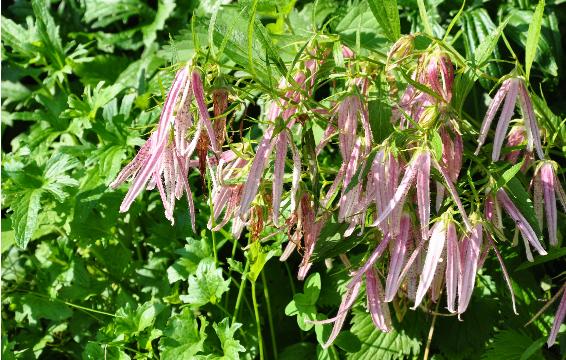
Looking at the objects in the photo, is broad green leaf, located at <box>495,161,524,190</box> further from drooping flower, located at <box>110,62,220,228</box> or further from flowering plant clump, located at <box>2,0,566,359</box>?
drooping flower, located at <box>110,62,220,228</box>

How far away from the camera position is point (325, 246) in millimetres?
1514

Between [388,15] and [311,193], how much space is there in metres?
0.36

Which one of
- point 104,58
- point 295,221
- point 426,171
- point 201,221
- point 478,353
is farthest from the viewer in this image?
point 104,58

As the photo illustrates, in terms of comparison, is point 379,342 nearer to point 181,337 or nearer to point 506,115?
point 181,337

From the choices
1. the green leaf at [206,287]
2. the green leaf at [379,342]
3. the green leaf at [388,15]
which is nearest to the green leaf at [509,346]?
the green leaf at [379,342]

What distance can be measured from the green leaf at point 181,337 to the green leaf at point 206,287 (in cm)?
3

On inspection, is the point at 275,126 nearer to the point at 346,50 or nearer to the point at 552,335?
the point at 346,50

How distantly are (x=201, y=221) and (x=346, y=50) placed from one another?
641 millimetres

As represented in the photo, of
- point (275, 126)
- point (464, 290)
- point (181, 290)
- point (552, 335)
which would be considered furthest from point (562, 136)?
point (181, 290)

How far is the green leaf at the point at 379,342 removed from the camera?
1.76 m

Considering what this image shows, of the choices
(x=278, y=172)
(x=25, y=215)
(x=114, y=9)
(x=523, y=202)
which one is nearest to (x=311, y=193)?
(x=278, y=172)

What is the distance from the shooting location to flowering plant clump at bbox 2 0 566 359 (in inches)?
49.6

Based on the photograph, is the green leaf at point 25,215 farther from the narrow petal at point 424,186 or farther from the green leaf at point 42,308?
the narrow petal at point 424,186

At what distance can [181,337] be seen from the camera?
1.71m
